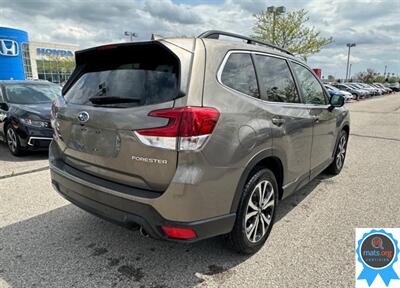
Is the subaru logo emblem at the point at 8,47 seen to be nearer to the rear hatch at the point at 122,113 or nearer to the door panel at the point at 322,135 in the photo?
the rear hatch at the point at 122,113

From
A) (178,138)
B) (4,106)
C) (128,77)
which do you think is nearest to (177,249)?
(178,138)

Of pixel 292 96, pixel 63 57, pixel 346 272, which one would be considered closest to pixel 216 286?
pixel 346 272

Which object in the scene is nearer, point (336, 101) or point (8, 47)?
point (336, 101)

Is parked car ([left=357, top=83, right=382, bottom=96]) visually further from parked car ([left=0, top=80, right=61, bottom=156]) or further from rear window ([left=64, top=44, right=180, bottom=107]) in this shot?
rear window ([left=64, top=44, right=180, bottom=107])

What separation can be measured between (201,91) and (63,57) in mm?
56662

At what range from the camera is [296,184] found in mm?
3434

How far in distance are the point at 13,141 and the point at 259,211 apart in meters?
5.54

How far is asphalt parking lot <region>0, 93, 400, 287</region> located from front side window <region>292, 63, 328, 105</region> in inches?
51.5

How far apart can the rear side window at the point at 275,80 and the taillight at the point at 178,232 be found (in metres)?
1.35

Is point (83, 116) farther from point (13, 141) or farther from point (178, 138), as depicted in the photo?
point (13, 141)

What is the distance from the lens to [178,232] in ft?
7.06

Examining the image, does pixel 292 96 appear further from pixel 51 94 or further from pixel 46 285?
pixel 51 94

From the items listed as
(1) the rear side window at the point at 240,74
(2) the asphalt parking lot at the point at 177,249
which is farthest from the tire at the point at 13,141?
(1) the rear side window at the point at 240,74

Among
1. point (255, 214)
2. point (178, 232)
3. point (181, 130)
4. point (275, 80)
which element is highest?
point (275, 80)
